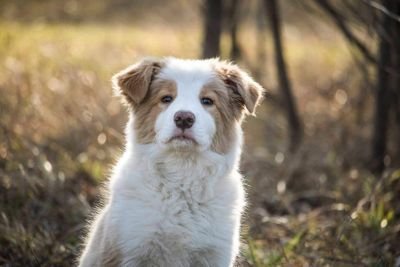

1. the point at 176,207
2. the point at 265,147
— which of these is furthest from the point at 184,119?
the point at 265,147

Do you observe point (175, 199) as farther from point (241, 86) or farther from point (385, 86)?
point (385, 86)

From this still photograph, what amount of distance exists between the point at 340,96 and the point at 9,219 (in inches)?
204

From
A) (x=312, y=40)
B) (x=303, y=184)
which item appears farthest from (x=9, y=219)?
(x=312, y=40)

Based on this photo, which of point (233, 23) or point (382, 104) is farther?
point (233, 23)

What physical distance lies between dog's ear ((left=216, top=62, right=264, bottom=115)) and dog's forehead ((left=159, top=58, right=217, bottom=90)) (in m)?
0.11

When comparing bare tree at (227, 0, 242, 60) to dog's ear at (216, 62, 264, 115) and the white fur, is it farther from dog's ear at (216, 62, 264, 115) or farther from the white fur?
the white fur

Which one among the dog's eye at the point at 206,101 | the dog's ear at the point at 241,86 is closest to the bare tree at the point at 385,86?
the dog's ear at the point at 241,86

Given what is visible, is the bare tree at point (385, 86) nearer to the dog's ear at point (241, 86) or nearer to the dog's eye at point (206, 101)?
the dog's ear at point (241, 86)

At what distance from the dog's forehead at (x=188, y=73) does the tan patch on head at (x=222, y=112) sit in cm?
5

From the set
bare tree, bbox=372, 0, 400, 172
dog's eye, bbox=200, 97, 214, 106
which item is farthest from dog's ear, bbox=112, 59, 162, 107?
bare tree, bbox=372, 0, 400, 172

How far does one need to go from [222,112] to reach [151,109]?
455 millimetres

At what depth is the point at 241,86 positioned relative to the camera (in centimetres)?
441

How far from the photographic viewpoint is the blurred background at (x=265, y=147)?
5.36 meters

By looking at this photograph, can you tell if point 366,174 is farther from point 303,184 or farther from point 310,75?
point 310,75
